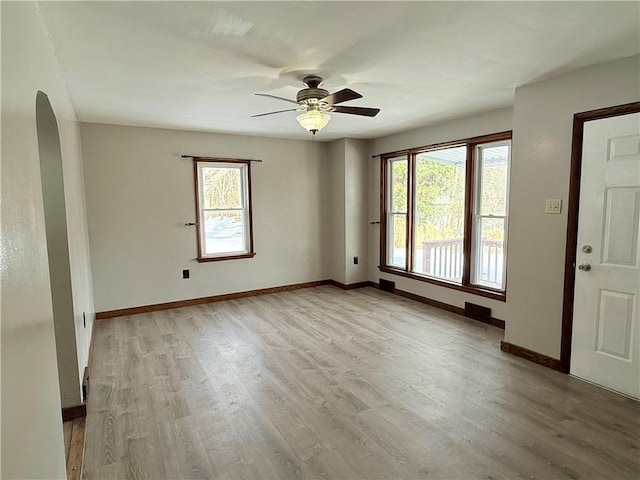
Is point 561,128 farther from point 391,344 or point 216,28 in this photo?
point 216,28

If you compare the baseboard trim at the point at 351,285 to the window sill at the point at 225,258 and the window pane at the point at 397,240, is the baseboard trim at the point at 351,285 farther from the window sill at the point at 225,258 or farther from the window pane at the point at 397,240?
the window sill at the point at 225,258

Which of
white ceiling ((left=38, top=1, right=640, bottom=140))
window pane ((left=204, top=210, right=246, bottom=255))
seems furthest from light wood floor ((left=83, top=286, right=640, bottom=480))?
white ceiling ((left=38, top=1, right=640, bottom=140))

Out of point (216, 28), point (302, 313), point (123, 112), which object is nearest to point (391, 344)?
point (302, 313)

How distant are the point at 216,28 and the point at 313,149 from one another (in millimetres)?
3997

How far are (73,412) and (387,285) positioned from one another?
4288 mm

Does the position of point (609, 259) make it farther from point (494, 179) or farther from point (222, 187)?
point (222, 187)

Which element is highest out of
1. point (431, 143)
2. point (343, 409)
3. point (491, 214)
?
point (431, 143)

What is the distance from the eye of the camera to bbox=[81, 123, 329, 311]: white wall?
4582 millimetres

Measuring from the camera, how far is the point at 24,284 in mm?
1249

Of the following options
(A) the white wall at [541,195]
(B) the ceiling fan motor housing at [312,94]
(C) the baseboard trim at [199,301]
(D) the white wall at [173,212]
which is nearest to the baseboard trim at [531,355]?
(A) the white wall at [541,195]

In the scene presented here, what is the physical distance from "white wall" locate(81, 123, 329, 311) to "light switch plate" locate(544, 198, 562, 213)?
11.9 feet

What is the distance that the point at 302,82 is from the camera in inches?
118

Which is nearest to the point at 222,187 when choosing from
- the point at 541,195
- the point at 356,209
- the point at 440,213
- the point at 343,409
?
the point at 356,209

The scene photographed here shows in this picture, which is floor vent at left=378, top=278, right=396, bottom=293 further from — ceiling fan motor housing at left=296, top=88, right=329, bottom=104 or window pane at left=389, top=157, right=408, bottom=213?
ceiling fan motor housing at left=296, top=88, right=329, bottom=104
